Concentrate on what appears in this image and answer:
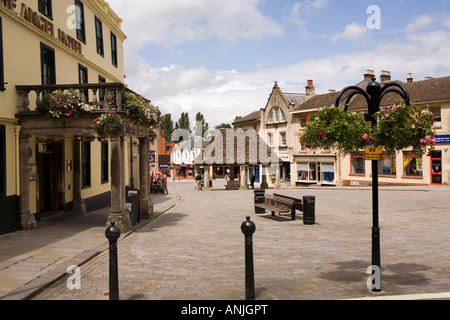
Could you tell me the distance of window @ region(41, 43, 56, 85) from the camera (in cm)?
1431

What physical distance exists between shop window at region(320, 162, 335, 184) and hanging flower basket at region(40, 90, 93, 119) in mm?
32713

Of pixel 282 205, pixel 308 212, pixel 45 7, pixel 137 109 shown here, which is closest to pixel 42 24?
pixel 45 7

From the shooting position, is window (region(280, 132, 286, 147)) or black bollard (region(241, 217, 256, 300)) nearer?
black bollard (region(241, 217, 256, 300))

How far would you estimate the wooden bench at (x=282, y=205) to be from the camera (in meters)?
14.8

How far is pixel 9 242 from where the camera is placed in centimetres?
1053

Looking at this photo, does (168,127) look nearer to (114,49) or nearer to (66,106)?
(114,49)

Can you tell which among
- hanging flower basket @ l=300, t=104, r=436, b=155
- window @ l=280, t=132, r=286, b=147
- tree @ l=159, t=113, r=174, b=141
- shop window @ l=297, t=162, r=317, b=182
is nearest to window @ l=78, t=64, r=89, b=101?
hanging flower basket @ l=300, t=104, r=436, b=155

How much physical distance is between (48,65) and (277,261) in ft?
36.4

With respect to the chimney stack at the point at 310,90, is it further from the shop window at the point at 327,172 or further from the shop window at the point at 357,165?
the shop window at the point at 357,165

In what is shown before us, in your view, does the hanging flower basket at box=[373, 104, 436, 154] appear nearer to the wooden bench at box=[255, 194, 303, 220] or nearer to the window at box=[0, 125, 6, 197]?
the wooden bench at box=[255, 194, 303, 220]

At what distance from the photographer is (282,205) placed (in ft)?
51.0
